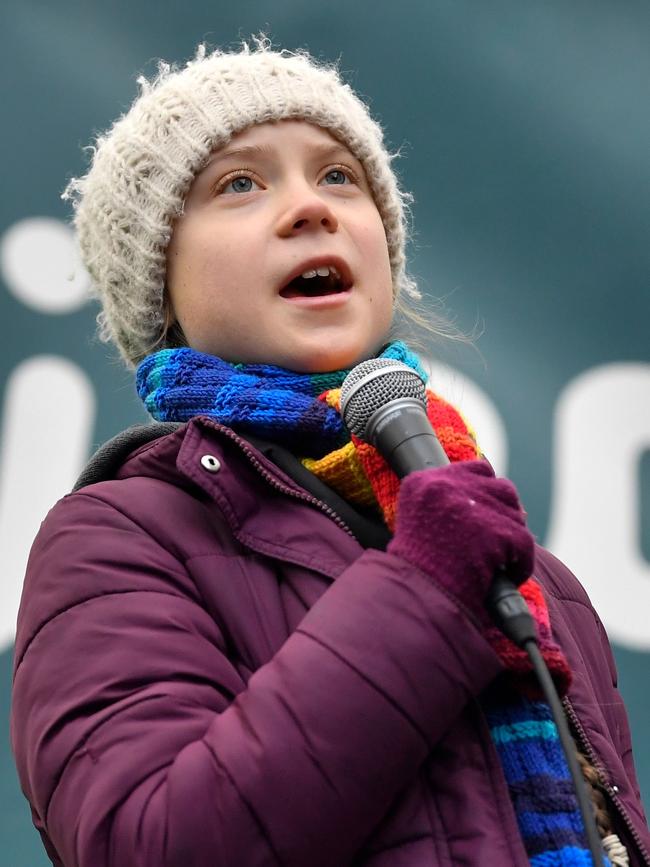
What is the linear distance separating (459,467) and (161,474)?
14.2 inches

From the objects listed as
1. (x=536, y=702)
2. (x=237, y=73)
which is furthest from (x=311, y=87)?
(x=536, y=702)

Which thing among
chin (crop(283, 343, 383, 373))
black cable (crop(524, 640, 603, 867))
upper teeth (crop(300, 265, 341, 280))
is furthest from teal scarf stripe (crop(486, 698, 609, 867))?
upper teeth (crop(300, 265, 341, 280))

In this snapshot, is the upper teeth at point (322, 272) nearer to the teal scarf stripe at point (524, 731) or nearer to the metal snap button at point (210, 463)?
the metal snap button at point (210, 463)

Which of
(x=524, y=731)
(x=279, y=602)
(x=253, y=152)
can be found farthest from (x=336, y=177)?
(x=524, y=731)

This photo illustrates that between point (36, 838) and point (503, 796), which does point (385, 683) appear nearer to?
point (503, 796)

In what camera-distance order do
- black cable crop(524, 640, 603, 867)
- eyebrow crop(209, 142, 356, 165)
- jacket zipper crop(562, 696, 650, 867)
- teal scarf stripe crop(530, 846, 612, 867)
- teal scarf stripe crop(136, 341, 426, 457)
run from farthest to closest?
eyebrow crop(209, 142, 356, 165), teal scarf stripe crop(136, 341, 426, 457), jacket zipper crop(562, 696, 650, 867), teal scarf stripe crop(530, 846, 612, 867), black cable crop(524, 640, 603, 867)

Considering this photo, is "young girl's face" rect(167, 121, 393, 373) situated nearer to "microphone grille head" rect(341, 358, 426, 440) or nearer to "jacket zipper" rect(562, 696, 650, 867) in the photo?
"microphone grille head" rect(341, 358, 426, 440)

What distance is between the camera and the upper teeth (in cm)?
123

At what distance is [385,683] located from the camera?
2.63ft

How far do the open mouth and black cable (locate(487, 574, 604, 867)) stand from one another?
1.74ft

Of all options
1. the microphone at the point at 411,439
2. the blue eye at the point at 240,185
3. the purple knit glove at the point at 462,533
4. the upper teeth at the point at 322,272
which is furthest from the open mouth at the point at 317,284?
the purple knit glove at the point at 462,533

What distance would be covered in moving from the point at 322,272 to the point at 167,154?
289 mm

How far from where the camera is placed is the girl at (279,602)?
2.62 ft

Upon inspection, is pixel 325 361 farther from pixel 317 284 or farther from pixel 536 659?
pixel 536 659
